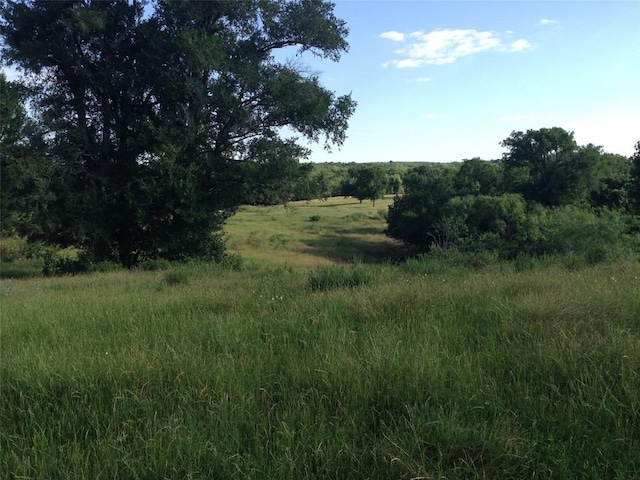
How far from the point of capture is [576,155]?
4656cm

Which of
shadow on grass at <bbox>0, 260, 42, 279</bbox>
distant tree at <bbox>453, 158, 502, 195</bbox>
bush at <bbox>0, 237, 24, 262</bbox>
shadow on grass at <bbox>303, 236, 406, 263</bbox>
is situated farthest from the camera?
distant tree at <bbox>453, 158, 502, 195</bbox>

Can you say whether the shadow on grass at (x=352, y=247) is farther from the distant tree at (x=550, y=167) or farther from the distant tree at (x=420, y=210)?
the distant tree at (x=550, y=167)

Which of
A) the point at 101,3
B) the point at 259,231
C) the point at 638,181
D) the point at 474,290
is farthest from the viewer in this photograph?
the point at 259,231

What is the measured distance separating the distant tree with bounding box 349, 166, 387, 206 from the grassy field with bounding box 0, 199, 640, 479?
7796cm

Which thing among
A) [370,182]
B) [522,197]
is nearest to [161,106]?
[522,197]

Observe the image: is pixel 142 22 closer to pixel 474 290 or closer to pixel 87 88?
pixel 87 88

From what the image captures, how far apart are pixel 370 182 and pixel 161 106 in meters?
63.9

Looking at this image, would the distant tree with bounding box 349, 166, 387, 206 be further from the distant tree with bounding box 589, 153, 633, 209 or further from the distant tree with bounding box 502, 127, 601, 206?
the distant tree with bounding box 589, 153, 633, 209

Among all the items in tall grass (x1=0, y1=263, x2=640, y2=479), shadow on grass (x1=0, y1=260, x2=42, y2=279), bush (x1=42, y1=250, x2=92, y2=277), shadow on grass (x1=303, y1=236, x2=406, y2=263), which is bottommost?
shadow on grass (x1=303, y1=236, x2=406, y2=263)

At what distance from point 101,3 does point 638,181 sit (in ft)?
132

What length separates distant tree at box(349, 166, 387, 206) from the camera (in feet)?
269

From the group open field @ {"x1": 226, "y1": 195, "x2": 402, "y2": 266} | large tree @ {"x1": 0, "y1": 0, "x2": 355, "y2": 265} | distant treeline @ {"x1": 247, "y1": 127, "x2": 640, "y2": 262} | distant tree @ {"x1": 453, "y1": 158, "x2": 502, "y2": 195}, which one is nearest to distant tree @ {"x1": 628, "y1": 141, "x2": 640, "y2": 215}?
distant treeline @ {"x1": 247, "y1": 127, "x2": 640, "y2": 262}

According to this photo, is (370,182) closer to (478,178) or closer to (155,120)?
(478,178)

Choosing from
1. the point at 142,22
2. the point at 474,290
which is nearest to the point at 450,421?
the point at 474,290
